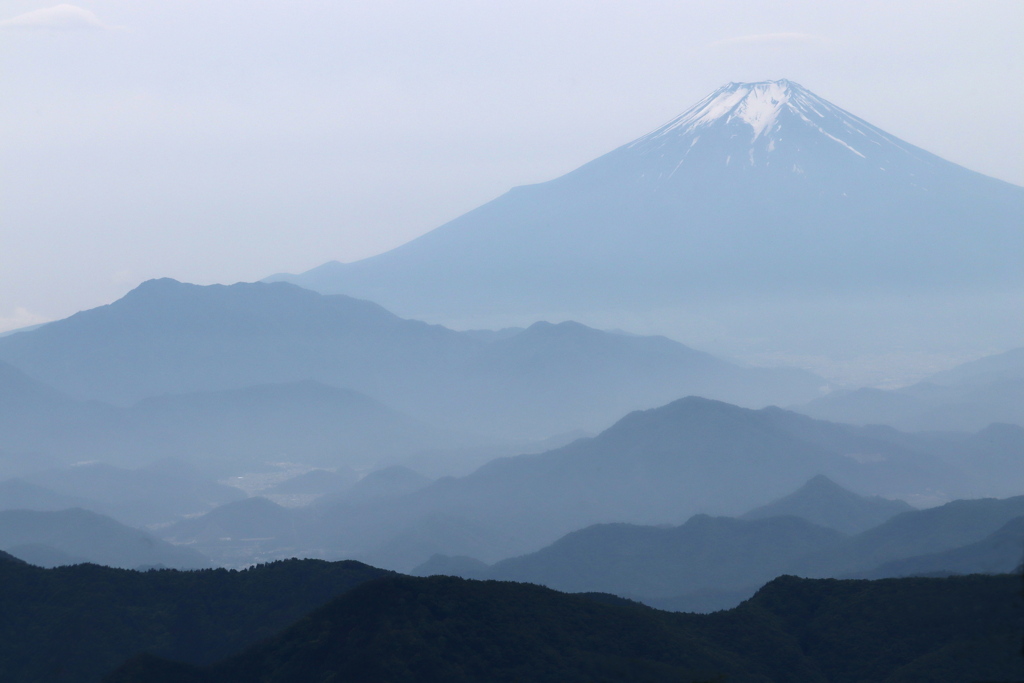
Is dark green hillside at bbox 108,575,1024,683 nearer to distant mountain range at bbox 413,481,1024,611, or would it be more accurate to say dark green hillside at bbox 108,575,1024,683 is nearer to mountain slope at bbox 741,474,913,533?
distant mountain range at bbox 413,481,1024,611

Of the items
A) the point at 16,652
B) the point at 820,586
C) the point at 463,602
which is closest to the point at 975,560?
the point at 820,586

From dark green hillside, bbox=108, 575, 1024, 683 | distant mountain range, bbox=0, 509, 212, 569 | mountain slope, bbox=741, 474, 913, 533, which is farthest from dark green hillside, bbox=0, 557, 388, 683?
mountain slope, bbox=741, 474, 913, 533

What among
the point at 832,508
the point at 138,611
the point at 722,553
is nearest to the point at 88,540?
the point at 722,553

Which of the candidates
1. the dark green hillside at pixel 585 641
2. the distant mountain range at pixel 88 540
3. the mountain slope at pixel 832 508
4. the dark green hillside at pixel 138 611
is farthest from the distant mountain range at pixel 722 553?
the dark green hillside at pixel 138 611

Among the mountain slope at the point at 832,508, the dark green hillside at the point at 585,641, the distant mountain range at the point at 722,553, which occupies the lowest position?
the dark green hillside at the point at 585,641

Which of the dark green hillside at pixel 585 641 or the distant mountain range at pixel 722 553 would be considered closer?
the dark green hillside at pixel 585 641

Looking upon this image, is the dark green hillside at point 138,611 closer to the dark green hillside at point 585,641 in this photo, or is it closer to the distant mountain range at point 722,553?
the dark green hillside at point 585,641

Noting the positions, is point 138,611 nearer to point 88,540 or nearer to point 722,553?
point 722,553
